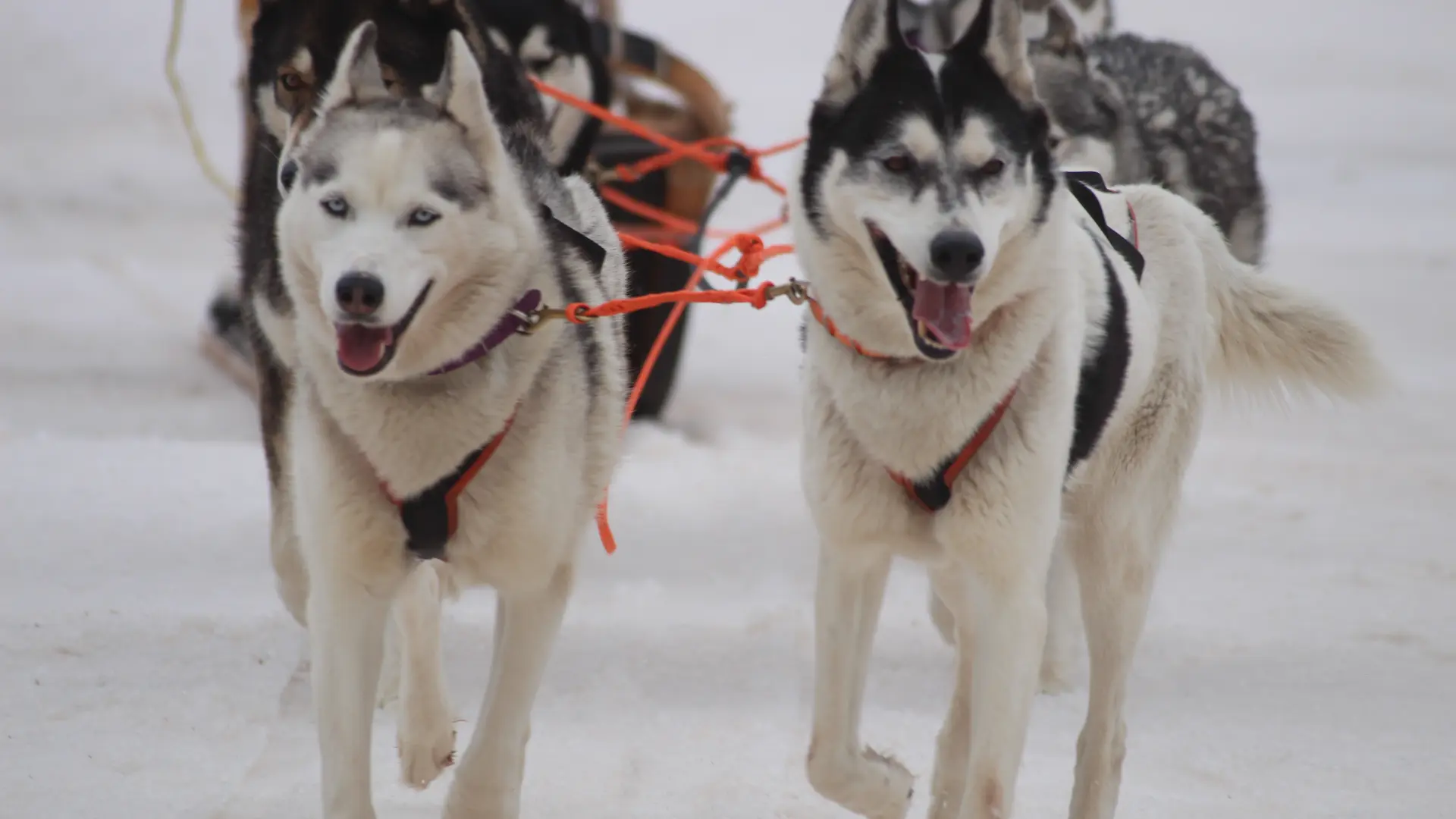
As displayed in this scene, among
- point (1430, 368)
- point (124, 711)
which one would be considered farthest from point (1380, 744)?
point (1430, 368)

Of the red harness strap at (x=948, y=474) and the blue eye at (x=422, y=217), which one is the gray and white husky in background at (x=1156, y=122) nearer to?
the red harness strap at (x=948, y=474)

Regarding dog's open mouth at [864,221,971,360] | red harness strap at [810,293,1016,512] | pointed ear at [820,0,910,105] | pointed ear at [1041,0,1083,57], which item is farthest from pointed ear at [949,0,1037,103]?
pointed ear at [1041,0,1083,57]

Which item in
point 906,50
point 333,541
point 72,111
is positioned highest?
point 906,50

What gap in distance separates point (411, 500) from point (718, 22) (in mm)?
9867

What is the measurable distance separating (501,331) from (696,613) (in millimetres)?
2019

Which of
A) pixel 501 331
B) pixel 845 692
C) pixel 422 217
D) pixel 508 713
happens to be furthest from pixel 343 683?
pixel 845 692

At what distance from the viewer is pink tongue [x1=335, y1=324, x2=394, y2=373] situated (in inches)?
→ 91.6

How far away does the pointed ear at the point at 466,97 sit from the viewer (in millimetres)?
2504

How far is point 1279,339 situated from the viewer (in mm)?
3455

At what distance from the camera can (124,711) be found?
3.58 m

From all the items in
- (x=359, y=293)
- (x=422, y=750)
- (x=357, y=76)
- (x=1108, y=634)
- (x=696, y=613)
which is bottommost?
(x=696, y=613)

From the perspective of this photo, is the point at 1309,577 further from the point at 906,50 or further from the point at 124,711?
the point at 124,711

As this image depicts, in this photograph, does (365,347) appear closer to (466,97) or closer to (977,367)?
(466,97)

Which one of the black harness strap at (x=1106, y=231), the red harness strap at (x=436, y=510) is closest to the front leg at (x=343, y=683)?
the red harness strap at (x=436, y=510)
